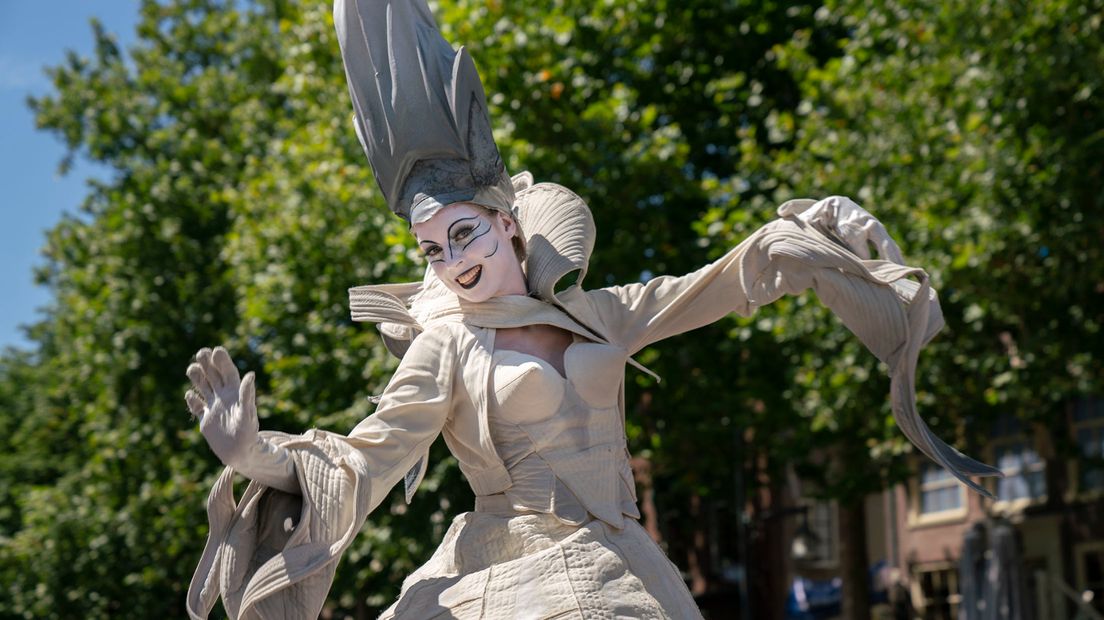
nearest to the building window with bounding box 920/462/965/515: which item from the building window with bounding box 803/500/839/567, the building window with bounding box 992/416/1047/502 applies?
the building window with bounding box 992/416/1047/502

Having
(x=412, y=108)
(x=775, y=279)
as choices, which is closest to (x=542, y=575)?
(x=775, y=279)

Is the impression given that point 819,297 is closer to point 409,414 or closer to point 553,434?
point 553,434

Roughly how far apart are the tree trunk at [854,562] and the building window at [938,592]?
7207 millimetres

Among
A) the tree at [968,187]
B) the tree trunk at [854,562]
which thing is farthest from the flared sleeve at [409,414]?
the tree trunk at [854,562]

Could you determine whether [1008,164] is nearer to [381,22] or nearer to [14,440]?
[381,22]

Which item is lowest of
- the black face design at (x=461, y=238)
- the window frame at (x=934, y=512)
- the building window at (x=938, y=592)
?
the black face design at (x=461, y=238)

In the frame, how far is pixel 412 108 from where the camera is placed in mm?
4949

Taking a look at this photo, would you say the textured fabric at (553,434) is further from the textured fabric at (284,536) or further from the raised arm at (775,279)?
the textured fabric at (284,536)

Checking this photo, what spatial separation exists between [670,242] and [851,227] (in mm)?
11826

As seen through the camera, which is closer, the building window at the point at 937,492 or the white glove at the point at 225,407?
the white glove at the point at 225,407

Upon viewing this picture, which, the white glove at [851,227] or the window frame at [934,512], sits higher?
the window frame at [934,512]

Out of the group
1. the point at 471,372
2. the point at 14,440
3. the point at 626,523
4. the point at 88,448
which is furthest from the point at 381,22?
the point at 14,440

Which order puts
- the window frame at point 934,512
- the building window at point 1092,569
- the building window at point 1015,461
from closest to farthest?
the building window at point 1092,569 < the building window at point 1015,461 < the window frame at point 934,512

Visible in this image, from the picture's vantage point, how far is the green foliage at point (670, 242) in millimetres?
14828
